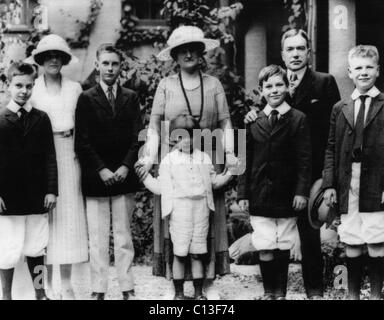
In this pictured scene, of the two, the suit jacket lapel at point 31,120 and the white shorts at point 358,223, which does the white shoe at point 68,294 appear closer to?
the suit jacket lapel at point 31,120

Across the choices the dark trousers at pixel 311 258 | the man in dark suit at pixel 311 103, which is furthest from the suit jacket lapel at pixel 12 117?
the dark trousers at pixel 311 258

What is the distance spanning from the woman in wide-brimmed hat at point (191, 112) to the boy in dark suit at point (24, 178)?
73 centimetres

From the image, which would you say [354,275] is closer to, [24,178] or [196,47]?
[196,47]

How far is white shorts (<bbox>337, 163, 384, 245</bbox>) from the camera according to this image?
5348mm

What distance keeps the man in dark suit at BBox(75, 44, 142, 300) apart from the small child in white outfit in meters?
0.33

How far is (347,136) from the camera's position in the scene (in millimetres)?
5426

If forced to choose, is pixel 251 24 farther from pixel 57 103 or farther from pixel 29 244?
pixel 29 244

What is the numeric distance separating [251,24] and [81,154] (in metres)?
4.72

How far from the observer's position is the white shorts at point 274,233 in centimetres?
551

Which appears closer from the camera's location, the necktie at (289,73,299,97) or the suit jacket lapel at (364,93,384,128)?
the suit jacket lapel at (364,93,384,128)

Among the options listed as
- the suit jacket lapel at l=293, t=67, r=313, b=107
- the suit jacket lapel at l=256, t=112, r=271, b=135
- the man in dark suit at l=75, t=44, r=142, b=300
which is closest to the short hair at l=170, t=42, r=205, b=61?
the man in dark suit at l=75, t=44, r=142, b=300

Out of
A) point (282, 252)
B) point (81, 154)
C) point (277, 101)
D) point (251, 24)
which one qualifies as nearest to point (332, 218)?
point (282, 252)

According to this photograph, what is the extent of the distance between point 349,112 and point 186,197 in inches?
53.0

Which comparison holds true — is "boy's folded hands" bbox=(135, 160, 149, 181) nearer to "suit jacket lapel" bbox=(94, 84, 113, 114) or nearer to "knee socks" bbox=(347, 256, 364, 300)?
"suit jacket lapel" bbox=(94, 84, 113, 114)
